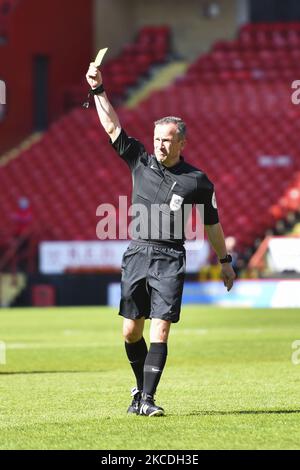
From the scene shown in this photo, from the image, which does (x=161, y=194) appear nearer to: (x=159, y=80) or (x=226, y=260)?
(x=226, y=260)

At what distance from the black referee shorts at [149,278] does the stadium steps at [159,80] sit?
2931 centimetres

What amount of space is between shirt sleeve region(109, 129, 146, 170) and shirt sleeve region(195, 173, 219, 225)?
472mm

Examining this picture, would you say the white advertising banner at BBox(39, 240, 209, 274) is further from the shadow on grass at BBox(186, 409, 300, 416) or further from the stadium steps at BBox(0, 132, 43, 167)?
the shadow on grass at BBox(186, 409, 300, 416)

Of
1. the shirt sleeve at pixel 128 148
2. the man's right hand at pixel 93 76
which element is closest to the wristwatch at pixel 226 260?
the shirt sleeve at pixel 128 148

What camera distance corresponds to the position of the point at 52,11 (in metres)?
37.2

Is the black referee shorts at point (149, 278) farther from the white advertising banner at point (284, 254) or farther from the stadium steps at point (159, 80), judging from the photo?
the stadium steps at point (159, 80)

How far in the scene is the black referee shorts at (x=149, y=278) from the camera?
8.41 meters

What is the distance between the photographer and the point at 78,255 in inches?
1132

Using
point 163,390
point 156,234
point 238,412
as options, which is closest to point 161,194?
point 156,234

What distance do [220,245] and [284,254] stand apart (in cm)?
1768

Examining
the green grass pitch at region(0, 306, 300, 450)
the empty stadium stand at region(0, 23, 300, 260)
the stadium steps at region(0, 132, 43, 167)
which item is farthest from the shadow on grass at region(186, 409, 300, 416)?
the stadium steps at region(0, 132, 43, 167)
